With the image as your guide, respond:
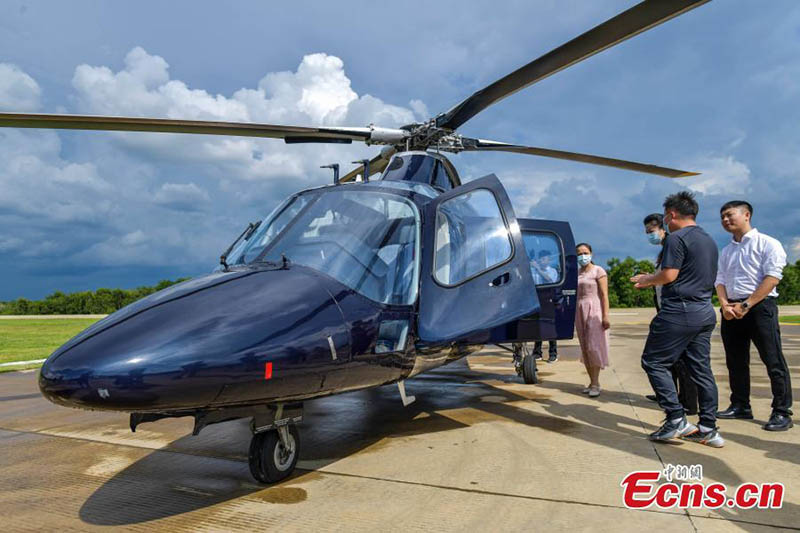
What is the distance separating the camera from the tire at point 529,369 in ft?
23.2

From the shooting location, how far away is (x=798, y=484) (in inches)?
128

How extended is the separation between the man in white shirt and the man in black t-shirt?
63cm

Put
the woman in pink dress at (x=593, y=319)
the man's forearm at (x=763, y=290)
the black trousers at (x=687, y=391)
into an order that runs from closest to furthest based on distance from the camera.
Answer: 1. the man's forearm at (x=763, y=290)
2. the black trousers at (x=687, y=391)
3. the woman in pink dress at (x=593, y=319)

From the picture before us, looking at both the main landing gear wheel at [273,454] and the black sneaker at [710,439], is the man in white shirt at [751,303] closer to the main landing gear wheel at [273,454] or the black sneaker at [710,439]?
the black sneaker at [710,439]

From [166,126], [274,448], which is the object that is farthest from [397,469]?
[166,126]

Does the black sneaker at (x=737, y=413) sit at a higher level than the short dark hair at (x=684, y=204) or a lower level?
lower

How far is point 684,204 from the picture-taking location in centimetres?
443

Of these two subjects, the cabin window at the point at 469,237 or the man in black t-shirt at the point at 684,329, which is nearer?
the man in black t-shirt at the point at 684,329

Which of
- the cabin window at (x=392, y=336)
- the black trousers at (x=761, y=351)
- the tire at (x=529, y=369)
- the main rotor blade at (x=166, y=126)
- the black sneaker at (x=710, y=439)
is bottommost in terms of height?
the black sneaker at (x=710, y=439)

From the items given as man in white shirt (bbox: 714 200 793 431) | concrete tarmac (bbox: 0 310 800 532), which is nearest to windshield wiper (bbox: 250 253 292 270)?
concrete tarmac (bbox: 0 310 800 532)

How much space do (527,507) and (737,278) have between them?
10.3 ft

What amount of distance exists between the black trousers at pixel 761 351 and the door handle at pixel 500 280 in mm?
2237

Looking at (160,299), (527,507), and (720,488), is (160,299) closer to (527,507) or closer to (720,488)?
(527,507)

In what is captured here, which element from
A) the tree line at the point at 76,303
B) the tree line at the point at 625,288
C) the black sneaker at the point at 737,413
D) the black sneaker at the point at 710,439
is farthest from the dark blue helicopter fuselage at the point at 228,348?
the tree line at the point at 625,288
